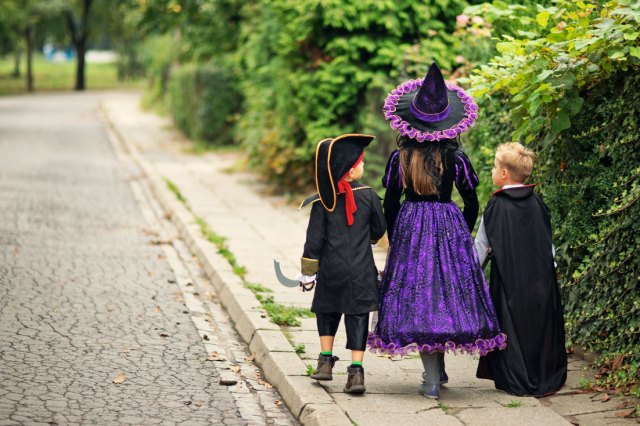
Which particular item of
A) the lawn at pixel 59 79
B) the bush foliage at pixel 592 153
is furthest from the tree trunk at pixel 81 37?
the bush foliage at pixel 592 153

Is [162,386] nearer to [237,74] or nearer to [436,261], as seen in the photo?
[436,261]

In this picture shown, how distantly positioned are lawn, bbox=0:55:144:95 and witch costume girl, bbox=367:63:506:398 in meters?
47.2

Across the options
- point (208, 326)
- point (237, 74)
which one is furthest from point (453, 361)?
point (237, 74)

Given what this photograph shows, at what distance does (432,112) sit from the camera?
5305mm

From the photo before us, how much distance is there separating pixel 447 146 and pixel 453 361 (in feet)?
5.26

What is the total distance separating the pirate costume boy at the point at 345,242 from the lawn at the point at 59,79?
47024mm

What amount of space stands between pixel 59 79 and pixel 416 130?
2400 inches

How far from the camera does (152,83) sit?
1580 inches

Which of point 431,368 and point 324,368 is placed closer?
point 431,368

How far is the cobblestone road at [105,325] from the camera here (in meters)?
5.28

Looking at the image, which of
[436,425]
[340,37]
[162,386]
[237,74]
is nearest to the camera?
[436,425]

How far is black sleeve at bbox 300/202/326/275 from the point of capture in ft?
17.7

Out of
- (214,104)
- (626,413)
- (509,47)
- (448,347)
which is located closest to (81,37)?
(214,104)

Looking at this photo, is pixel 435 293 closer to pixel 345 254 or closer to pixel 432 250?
pixel 432 250
